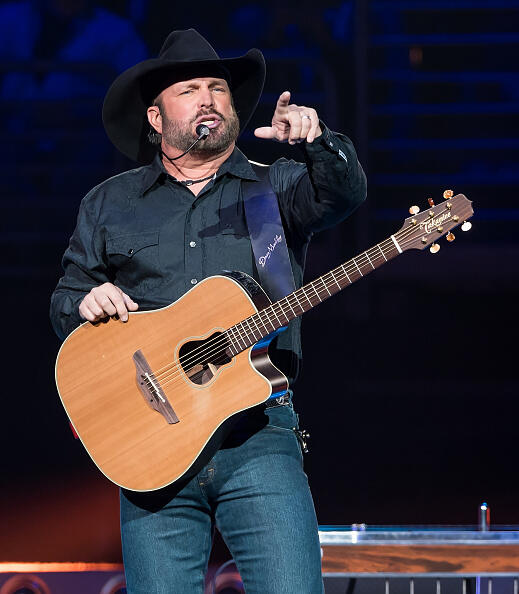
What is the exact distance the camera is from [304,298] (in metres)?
2.66

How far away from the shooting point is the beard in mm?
2988

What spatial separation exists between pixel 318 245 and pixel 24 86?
5.94 ft

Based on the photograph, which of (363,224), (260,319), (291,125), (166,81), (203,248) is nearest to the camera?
(291,125)

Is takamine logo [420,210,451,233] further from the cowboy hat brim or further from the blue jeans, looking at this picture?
the cowboy hat brim

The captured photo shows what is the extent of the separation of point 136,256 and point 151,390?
409mm

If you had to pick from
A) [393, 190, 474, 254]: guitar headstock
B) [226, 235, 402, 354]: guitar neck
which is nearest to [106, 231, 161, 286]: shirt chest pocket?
[226, 235, 402, 354]: guitar neck

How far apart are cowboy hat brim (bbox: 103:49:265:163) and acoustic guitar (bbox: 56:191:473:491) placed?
0.75 m

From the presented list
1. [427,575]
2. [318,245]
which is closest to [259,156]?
[318,245]

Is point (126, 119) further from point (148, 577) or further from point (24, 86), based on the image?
point (24, 86)

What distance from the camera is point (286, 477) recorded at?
8.80ft

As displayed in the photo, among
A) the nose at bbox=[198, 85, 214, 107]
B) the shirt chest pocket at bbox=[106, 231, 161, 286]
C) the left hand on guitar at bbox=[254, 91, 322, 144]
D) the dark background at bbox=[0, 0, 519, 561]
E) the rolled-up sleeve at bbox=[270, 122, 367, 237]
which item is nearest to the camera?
the left hand on guitar at bbox=[254, 91, 322, 144]

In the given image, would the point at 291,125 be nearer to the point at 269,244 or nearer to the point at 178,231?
the point at 269,244

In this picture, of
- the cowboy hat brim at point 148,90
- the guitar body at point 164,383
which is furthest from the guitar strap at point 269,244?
the cowboy hat brim at point 148,90

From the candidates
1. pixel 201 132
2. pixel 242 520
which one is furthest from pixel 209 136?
pixel 242 520
